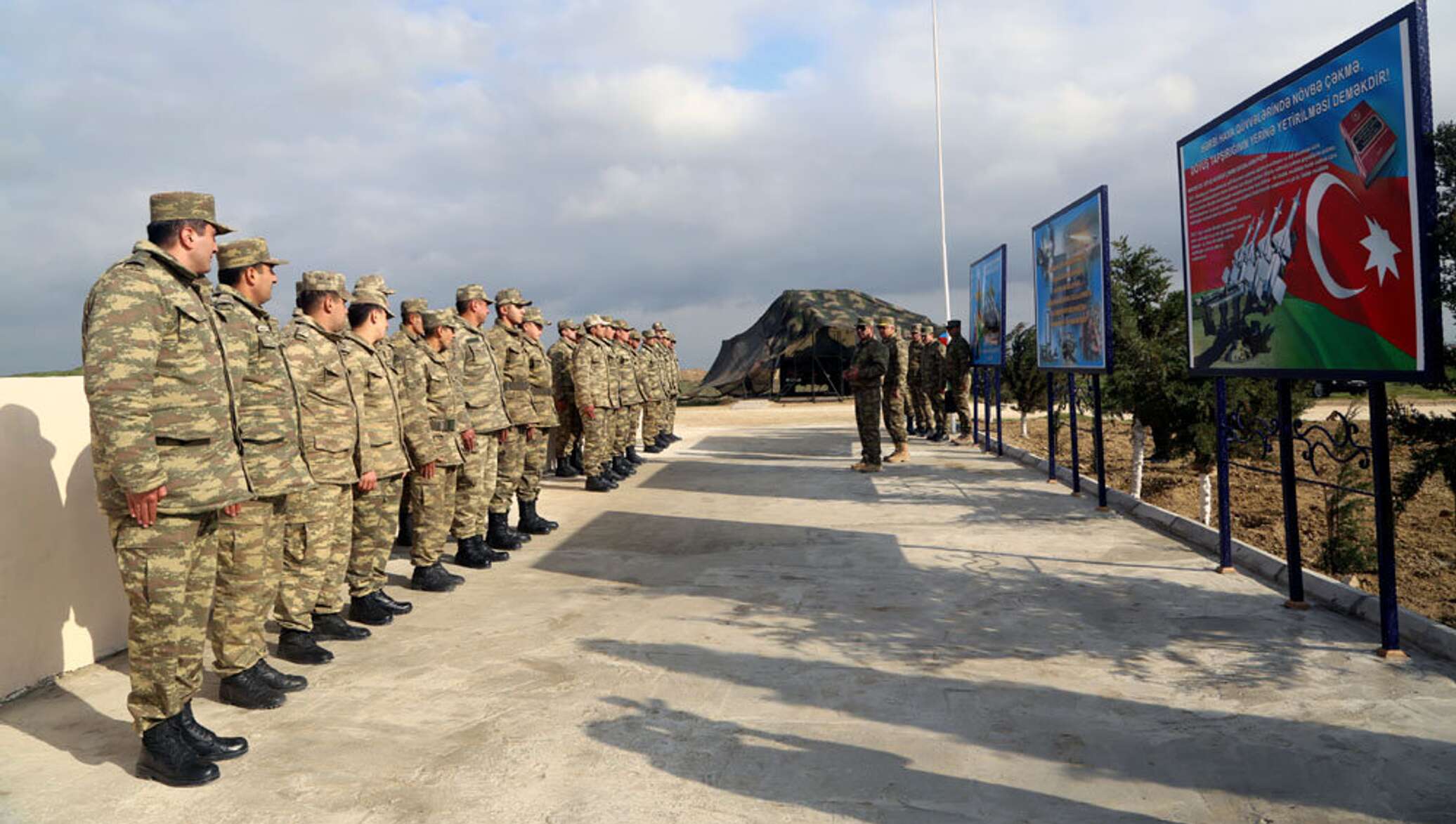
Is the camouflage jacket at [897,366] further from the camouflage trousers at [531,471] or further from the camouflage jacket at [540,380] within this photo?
the camouflage trousers at [531,471]

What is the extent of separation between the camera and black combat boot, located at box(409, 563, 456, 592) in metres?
6.02

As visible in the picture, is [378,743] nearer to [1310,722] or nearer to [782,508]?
[1310,722]

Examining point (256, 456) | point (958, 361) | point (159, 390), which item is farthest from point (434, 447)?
point (958, 361)

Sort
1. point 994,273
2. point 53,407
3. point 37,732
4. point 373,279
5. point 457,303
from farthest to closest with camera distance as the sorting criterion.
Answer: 1. point 994,273
2. point 457,303
3. point 373,279
4. point 53,407
5. point 37,732

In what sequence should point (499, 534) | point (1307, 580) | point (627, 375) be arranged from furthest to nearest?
point (627, 375)
point (499, 534)
point (1307, 580)

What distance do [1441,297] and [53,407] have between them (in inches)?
242

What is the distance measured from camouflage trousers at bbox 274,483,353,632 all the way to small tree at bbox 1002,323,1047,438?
1325cm

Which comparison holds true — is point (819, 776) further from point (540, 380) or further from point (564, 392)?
point (564, 392)

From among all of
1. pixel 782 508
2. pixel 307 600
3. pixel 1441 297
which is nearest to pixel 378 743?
pixel 307 600

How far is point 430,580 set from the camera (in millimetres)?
6020

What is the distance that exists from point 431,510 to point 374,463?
85 cm

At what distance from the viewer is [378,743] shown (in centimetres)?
357

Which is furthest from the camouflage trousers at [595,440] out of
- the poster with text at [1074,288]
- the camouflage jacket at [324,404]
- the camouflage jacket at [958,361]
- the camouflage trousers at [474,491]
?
the camouflage jacket at [958,361]

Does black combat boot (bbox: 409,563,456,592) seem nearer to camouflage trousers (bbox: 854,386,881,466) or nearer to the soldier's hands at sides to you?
the soldier's hands at sides
